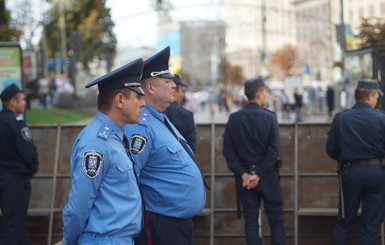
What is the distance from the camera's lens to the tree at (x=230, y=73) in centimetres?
13062

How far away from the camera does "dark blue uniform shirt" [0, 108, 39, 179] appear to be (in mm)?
7445

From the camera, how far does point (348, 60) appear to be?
51.3 ft

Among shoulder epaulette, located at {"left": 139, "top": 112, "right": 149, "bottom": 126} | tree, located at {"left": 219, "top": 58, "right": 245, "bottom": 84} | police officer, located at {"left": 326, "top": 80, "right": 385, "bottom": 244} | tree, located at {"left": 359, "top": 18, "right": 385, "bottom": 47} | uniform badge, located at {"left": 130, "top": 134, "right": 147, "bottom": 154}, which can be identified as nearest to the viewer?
uniform badge, located at {"left": 130, "top": 134, "right": 147, "bottom": 154}

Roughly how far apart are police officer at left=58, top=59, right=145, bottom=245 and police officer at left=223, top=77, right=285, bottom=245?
3283 millimetres

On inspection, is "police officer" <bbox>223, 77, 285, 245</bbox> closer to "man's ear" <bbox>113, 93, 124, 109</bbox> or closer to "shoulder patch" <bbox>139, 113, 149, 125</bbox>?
"shoulder patch" <bbox>139, 113, 149, 125</bbox>

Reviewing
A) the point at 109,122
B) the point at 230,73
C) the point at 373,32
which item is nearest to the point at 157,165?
the point at 109,122

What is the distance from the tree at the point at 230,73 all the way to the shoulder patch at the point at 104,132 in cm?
12550

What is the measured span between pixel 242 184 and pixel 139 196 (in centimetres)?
331

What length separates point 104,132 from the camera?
3.98 m

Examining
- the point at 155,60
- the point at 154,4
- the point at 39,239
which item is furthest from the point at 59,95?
the point at 155,60

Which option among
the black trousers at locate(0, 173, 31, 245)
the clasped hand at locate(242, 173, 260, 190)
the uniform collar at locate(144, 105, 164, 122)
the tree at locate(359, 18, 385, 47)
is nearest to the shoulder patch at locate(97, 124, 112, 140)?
the uniform collar at locate(144, 105, 164, 122)

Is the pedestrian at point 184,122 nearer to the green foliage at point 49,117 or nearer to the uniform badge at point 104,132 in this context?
the uniform badge at point 104,132

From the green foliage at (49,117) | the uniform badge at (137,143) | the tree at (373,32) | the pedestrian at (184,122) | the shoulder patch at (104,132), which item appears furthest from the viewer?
the green foliage at (49,117)

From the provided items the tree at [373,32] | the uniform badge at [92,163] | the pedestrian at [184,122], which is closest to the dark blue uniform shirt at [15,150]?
the pedestrian at [184,122]
